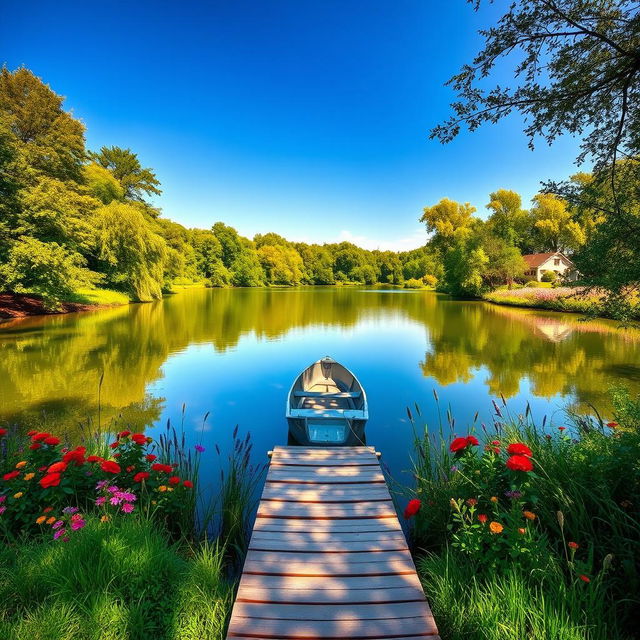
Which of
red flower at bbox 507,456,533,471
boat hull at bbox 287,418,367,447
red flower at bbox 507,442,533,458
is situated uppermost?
red flower at bbox 507,442,533,458

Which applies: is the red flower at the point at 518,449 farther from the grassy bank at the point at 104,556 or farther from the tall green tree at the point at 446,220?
the tall green tree at the point at 446,220

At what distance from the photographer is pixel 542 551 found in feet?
7.52

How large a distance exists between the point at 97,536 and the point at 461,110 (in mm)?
5733

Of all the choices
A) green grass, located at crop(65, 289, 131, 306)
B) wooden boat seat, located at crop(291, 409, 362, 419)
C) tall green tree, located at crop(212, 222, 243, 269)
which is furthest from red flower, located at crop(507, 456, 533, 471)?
tall green tree, located at crop(212, 222, 243, 269)

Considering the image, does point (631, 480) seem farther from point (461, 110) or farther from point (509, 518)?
point (461, 110)

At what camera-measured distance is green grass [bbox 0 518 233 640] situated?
1.98 m

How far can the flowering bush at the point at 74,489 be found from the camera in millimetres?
2777

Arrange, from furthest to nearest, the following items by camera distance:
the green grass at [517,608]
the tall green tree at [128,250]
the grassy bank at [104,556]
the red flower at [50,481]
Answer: the tall green tree at [128,250] → the red flower at [50,481] → the grassy bank at [104,556] → the green grass at [517,608]

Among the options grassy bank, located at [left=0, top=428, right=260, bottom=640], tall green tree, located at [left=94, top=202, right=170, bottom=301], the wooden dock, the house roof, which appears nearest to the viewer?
grassy bank, located at [left=0, top=428, right=260, bottom=640]

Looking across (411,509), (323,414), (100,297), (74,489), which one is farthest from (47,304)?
(411,509)

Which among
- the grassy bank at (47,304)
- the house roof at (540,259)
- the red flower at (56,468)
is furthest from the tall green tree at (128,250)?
the house roof at (540,259)

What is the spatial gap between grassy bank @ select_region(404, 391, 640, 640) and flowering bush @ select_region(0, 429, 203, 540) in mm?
2465

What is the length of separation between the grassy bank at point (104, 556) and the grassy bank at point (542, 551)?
1.72m

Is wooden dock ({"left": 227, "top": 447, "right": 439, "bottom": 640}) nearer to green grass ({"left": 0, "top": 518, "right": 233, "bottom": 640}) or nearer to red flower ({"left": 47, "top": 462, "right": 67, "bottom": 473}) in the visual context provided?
green grass ({"left": 0, "top": 518, "right": 233, "bottom": 640})
